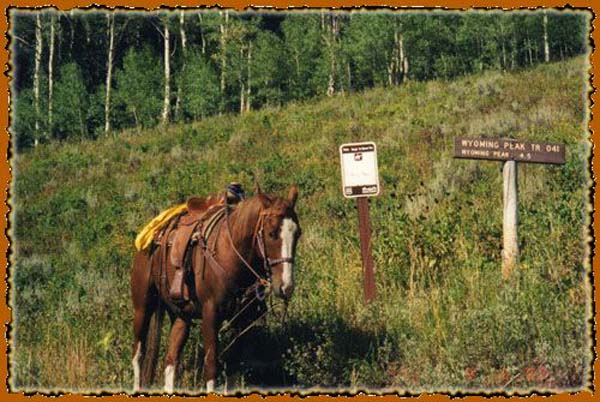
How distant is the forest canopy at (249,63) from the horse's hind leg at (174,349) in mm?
25965

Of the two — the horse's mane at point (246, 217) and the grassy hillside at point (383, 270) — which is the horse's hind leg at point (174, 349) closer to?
the grassy hillside at point (383, 270)

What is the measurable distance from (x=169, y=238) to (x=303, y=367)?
67.4 inches

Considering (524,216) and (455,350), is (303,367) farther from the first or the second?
(524,216)

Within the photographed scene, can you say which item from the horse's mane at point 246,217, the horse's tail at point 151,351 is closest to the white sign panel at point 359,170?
the horse's mane at point 246,217

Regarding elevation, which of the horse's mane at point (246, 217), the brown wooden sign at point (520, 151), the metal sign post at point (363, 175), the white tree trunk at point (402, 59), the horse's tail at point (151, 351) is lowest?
the horse's tail at point (151, 351)

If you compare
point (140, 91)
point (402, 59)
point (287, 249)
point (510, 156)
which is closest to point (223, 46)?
point (140, 91)

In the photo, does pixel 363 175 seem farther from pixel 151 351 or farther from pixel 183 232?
pixel 151 351

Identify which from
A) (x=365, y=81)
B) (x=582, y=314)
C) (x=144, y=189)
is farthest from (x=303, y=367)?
(x=365, y=81)

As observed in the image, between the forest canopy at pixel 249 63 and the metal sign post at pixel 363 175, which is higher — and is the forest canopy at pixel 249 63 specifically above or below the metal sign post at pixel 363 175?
above

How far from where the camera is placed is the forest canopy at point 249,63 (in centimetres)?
3378

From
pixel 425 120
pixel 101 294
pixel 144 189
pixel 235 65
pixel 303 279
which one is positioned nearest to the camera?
pixel 303 279

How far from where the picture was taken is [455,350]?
266 inches

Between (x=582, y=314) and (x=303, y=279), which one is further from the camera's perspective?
(x=303, y=279)

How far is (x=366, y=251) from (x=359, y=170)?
2.79 feet
